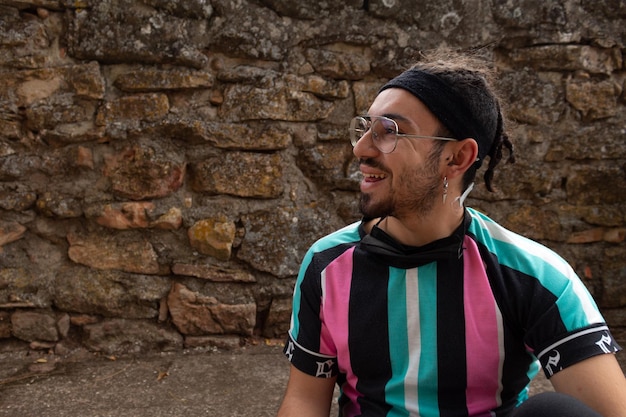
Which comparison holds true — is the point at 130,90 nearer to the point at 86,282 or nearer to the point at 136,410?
the point at 86,282

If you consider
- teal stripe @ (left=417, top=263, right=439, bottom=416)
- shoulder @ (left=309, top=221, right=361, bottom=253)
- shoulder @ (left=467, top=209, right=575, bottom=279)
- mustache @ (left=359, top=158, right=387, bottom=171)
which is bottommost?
teal stripe @ (left=417, top=263, right=439, bottom=416)

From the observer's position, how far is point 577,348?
4.27 ft

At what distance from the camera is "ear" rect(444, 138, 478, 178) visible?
1.53 metres

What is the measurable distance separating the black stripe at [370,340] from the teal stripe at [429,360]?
81 millimetres

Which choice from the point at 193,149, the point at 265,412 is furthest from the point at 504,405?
the point at 193,149

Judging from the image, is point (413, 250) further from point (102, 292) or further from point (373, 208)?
point (102, 292)

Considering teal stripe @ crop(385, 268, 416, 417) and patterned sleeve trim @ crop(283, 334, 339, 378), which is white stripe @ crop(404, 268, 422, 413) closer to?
teal stripe @ crop(385, 268, 416, 417)

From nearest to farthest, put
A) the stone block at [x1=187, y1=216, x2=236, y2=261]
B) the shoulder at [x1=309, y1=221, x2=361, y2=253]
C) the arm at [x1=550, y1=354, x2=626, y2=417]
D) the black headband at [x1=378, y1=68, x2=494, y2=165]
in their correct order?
the arm at [x1=550, y1=354, x2=626, y2=417] < the black headband at [x1=378, y1=68, x2=494, y2=165] < the shoulder at [x1=309, y1=221, x2=361, y2=253] < the stone block at [x1=187, y1=216, x2=236, y2=261]

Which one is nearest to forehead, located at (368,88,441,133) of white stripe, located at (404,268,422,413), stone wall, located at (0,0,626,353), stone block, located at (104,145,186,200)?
white stripe, located at (404,268,422,413)

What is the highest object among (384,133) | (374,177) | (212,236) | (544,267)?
(384,133)

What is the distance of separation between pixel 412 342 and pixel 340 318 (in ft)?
0.57

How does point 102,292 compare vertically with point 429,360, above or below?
below

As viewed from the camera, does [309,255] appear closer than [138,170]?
Yes

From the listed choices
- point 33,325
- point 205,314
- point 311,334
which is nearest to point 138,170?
point 205,314
